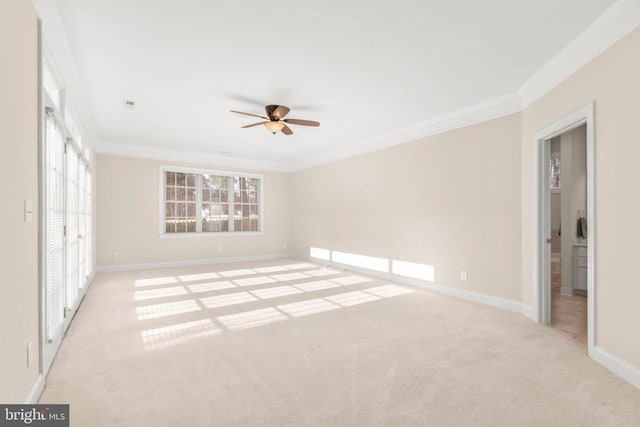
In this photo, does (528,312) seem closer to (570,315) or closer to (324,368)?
(570,315)

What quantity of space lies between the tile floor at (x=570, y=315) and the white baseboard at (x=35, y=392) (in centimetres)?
431

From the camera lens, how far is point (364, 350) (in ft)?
9.06

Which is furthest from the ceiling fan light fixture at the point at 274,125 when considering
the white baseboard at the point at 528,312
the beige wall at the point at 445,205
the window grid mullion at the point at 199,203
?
the window grid mullion at the point at 199,203

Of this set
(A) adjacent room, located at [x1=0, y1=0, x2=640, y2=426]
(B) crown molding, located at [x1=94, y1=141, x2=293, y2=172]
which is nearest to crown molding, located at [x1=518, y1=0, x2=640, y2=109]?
(A) adjacent room, located at [x1=0, y1=0, x2=640, y2=426]

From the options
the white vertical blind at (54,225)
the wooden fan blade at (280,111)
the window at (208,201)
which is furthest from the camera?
the window at (208,201)

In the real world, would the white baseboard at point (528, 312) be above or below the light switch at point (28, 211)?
below

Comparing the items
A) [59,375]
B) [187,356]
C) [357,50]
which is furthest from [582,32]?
[59,375]

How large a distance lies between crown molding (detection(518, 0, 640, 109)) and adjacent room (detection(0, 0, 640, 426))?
0.02 metres

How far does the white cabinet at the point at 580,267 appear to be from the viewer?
15.2ft

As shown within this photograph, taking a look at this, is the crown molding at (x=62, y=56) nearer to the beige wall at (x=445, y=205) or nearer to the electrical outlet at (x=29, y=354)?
the electrical outlet at (x=29, y=354)

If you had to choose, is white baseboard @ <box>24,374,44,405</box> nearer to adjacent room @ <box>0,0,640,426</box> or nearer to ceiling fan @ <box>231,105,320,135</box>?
adjacent room @ <box>0,0,640,426</box>

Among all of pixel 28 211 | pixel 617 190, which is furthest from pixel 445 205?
pixel 28 211

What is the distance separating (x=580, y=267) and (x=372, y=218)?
3.30 meters

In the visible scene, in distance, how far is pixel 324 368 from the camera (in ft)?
7.98
